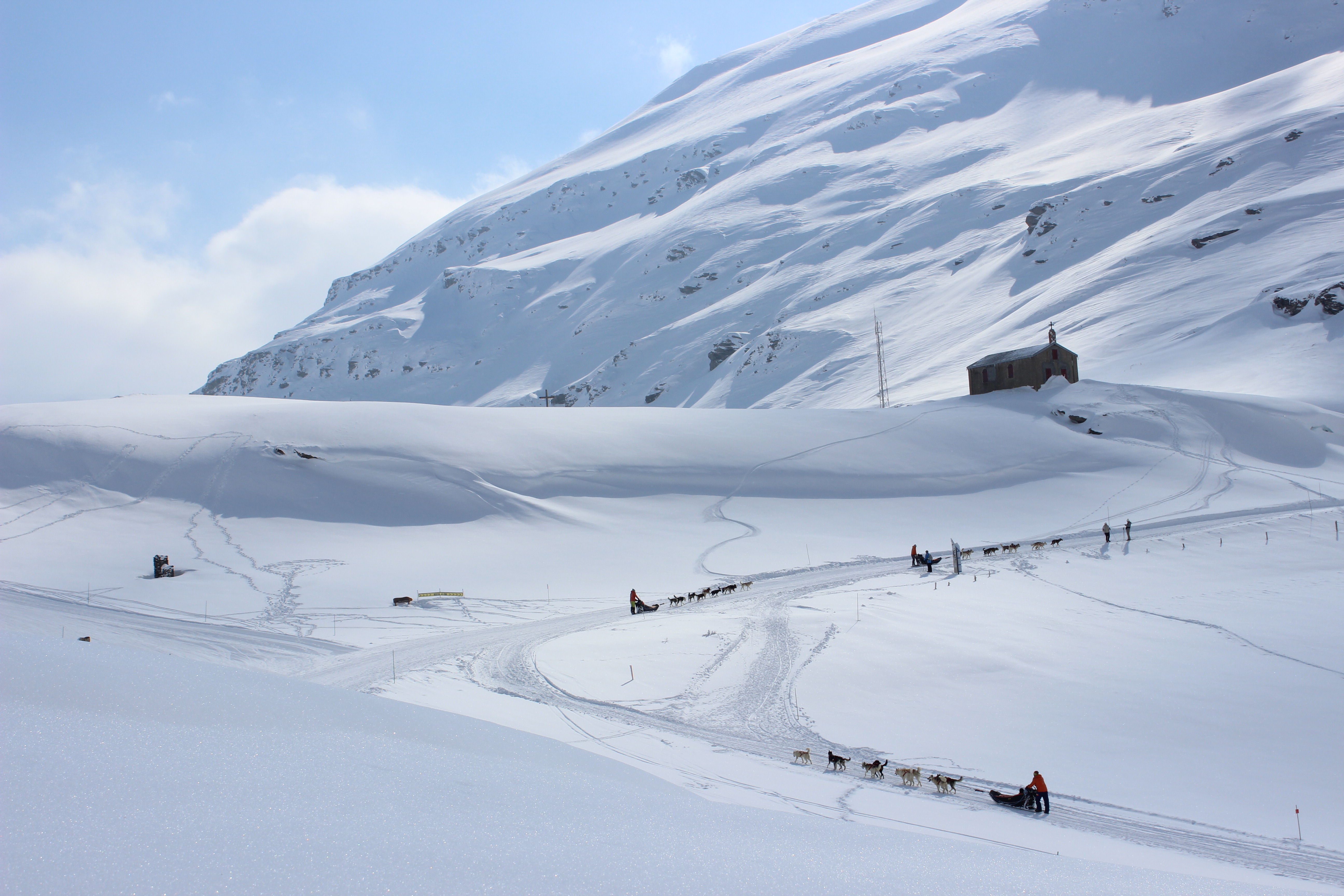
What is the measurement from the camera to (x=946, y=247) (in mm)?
113938

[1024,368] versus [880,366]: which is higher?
[880,366]

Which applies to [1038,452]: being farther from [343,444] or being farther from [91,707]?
[91,707]

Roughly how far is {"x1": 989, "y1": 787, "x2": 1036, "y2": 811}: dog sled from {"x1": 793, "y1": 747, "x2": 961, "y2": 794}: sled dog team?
27.3 inches

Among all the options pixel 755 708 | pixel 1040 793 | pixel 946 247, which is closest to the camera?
pixel 1040 793

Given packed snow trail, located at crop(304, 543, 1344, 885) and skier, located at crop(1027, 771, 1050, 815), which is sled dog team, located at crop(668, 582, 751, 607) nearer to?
packed snow trail, located at crop(304, 543, 1344, 885)

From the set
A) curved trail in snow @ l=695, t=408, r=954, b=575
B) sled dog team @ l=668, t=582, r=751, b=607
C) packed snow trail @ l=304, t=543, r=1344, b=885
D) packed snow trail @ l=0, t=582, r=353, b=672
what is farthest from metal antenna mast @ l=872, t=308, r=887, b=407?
packed snow trail @ l=0, t=582, r=353, b=672

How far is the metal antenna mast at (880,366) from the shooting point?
248 feet

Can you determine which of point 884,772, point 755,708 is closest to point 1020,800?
point 884,772

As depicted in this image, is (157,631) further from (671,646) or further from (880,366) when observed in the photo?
(880,366)

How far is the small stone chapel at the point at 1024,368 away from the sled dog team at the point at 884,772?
48.2 metres

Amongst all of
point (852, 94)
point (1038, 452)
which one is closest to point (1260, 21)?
point (852, 94)

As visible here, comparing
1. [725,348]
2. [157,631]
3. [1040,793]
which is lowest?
[1040,793]

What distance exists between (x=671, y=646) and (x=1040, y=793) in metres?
10.0

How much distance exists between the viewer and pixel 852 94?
7244 inches
